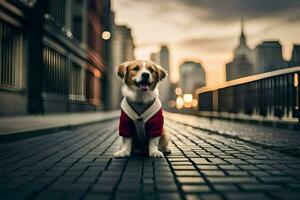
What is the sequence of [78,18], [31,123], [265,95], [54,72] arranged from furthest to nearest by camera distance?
[78,18], [54,72], [265,95], [31,123]

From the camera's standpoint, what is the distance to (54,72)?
825 inches

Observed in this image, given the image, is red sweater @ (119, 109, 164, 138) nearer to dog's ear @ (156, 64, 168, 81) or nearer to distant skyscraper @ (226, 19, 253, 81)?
dog's ear @ (156, 64, 168, 81)

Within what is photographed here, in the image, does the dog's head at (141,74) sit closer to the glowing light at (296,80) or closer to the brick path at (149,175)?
the brick path at (149,175)

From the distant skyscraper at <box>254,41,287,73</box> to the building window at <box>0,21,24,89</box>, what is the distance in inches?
368

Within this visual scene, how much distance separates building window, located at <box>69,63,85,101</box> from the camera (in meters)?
25.9

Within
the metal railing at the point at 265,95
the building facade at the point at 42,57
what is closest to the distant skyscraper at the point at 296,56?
the metal railing at the point at 265,95

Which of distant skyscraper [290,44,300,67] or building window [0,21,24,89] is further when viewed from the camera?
building window [0,21,24,89]

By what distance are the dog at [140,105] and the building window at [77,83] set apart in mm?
20718

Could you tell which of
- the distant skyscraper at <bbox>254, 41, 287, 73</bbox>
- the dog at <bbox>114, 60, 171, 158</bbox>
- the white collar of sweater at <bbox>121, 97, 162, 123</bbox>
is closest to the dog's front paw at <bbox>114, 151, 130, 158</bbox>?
the dog at <bbox>114, 60, 171, 158</bbox>

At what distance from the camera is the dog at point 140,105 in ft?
15.4

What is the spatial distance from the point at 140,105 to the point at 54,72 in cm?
1712

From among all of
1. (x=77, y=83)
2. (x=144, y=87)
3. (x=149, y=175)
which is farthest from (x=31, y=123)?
(x=77, y=83)

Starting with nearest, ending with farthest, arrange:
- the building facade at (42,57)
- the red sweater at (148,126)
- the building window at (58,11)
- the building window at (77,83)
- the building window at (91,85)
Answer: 1. the red sweater at (148,126)
2. the building facade at (42,57)
3. the building window at (58,11)
4. the building window at (77,83)
5. the building window at (91,85)

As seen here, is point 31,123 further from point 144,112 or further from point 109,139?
point 144,112
